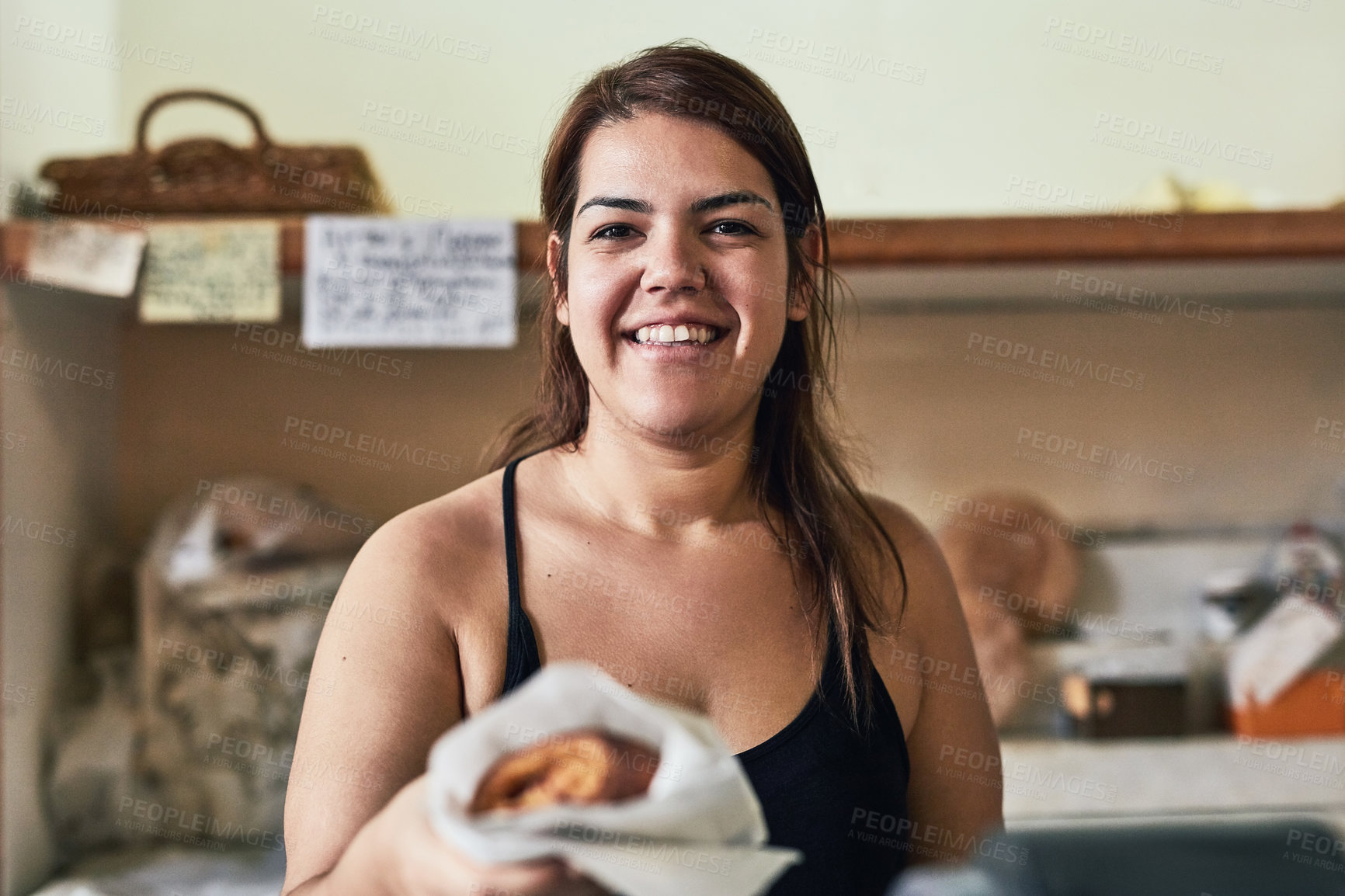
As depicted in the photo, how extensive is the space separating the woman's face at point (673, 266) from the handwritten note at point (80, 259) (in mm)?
663

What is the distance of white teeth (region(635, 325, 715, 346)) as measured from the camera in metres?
0.69

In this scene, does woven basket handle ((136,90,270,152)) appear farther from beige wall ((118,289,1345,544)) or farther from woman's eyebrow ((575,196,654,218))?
woman's eyebrow ((575,196,654,218))

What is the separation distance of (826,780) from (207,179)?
3.11ft

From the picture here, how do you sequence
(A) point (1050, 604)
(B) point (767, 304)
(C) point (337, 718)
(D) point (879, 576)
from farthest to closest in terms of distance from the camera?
(A) point (1050, 604), (D) point (879, 576), (B) point (767, 304), (C) point (337, 718)

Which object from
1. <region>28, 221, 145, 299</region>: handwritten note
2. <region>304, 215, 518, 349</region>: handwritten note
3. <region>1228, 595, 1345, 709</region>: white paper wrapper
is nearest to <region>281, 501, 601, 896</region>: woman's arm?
<region>304, 215, 518, 349</region>: handwritten note

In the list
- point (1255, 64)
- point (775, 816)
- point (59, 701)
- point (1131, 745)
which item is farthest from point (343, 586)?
point (1255, 64)

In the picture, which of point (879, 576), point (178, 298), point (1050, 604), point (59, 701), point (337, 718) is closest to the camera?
point (337, 718)

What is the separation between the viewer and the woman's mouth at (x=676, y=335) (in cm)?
69

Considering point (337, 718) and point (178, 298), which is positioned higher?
point (178, 298)

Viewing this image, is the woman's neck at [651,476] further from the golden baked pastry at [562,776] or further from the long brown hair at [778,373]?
the golden baked pastry at [562,776]

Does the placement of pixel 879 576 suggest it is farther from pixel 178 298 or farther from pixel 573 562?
pixel 178 298

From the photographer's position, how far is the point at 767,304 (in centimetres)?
72

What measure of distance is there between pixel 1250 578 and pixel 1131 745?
342 millimetres

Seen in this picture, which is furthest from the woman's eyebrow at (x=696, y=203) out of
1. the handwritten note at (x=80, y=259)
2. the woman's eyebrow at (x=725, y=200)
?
the handwritten note at (x=80, y=259)
